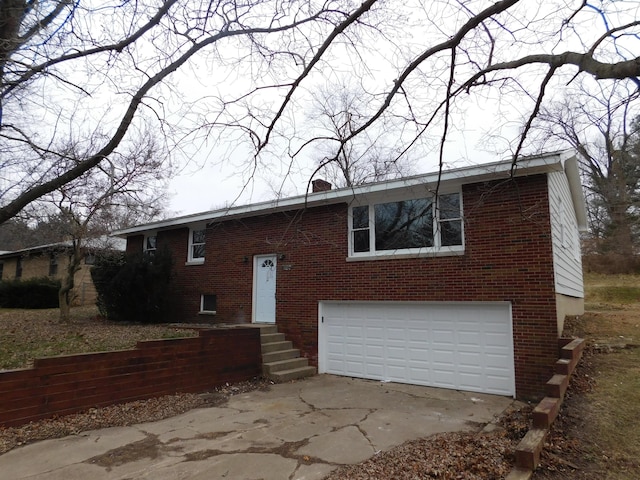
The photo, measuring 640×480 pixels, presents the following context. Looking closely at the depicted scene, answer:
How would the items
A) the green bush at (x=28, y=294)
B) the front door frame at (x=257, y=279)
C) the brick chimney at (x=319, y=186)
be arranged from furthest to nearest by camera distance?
1. the green bush at (x=28, y=294)
2. the brick chimney at (x=319, y=186)
3. the front door frame at (x=257, y=279)

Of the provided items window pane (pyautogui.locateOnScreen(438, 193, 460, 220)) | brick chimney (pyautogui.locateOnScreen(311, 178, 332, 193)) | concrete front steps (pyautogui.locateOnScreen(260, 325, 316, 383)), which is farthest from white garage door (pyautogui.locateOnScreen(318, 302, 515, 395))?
brick chimney (pyautogui.locateOnScreen(311, 178, 332, 193))

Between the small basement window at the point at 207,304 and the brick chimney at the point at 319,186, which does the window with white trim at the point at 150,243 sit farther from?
the brick chimney at the point at 319,186

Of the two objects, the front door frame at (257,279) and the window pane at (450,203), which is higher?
the window pane at (450,203)

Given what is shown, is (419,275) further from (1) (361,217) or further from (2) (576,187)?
(2) (576,187)

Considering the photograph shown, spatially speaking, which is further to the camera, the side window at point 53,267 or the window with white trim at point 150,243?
the side window at point 53,267

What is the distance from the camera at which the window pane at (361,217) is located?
34.7ft

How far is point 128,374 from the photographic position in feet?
24.5

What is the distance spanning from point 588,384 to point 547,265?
221 centimetres

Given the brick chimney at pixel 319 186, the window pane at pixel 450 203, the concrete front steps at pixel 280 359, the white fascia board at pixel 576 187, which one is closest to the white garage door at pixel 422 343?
the concrete front steps at pixel 280 359

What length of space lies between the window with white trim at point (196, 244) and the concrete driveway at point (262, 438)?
6.64 meters

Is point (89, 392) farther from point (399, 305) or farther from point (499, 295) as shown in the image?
point (499, 295)

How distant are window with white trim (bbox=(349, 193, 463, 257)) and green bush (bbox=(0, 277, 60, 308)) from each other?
18906 mm

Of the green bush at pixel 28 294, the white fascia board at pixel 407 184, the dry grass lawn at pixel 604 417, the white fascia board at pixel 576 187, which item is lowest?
the dry grass lawn at pixel 604 417

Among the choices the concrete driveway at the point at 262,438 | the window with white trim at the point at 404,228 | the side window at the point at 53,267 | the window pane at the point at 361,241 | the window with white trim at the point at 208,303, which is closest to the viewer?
the concrete driveway at the point at 262,438
